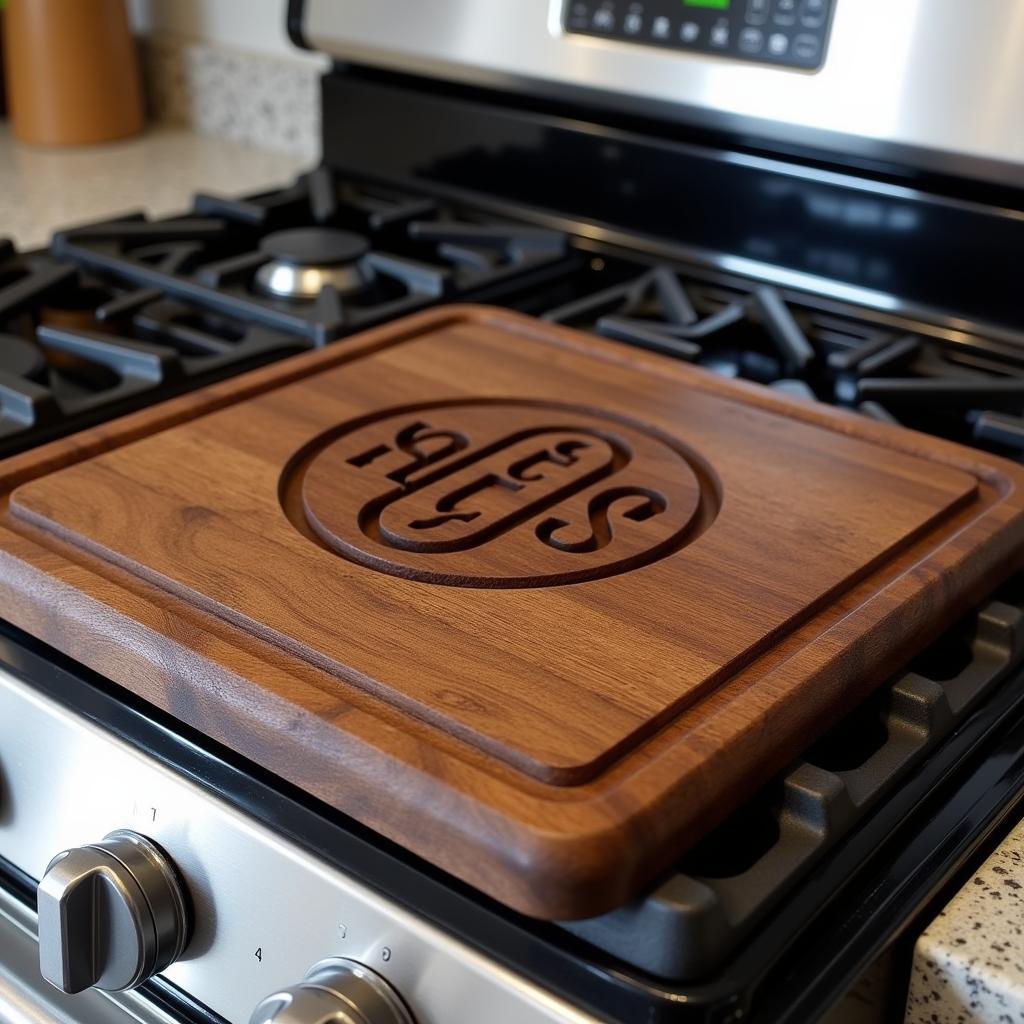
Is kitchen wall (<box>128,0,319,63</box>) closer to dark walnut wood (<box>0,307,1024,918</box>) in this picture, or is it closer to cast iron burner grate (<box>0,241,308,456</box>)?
cast iron burner grate (<box>0,241,308,456</box>)

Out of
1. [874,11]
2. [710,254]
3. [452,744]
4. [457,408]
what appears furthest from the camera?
[710,254]

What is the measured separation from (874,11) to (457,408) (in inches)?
14.8

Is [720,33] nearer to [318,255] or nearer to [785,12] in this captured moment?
[785,12]

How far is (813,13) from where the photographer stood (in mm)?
854

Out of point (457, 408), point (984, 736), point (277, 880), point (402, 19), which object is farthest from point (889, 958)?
point (402, 19)

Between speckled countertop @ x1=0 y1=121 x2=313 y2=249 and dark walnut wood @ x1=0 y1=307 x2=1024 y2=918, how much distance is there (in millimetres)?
568

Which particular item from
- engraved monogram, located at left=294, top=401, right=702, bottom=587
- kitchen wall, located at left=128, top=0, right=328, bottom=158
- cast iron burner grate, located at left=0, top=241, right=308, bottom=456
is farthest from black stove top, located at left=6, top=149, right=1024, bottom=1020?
kitchen wall, located at left=128, top=0, right=328, bottom=158

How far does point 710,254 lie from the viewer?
0.97 m

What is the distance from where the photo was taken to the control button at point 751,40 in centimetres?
88

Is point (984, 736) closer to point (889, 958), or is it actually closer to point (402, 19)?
point (889, 958)

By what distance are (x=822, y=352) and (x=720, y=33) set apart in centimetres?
23

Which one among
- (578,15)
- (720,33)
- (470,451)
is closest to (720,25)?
(720,33)

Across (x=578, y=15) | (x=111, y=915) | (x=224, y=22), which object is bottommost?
(x=111, y=915)

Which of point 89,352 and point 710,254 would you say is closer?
point 89,352
